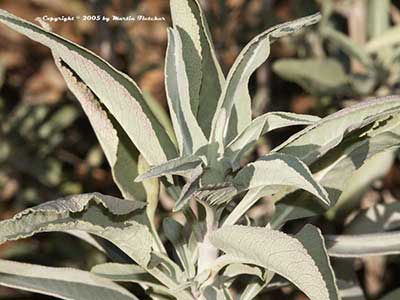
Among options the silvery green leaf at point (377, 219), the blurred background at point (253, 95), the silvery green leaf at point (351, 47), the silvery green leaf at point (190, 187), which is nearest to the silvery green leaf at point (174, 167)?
the silvery green leaf at point (190, 187)

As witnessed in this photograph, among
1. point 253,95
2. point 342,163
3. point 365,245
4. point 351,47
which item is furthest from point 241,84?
point 253,95

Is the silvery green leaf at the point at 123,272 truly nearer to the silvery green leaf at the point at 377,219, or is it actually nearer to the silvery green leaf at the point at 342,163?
the silvery green leaf at the point at 342,163

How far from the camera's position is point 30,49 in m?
3.21

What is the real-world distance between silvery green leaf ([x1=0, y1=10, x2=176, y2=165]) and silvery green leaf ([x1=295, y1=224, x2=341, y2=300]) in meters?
0.17

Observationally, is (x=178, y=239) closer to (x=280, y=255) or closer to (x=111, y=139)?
(x=111, y=139)

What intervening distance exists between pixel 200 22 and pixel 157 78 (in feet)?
6.58

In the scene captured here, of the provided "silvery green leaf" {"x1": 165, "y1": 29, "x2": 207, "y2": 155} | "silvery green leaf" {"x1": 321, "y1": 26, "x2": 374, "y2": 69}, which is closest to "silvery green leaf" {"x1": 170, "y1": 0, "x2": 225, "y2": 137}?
"silvery green leaf" {"x1": 165, "y1": 29, "x2": 207, "y2": 155}

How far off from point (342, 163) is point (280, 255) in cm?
23

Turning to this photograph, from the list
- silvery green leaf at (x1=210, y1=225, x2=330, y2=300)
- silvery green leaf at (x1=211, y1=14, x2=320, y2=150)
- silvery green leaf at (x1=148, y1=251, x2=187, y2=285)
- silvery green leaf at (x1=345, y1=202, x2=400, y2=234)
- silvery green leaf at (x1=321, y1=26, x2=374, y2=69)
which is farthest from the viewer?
silvery green leaf at (x1=321, y1=26, x2=374, y2=69)

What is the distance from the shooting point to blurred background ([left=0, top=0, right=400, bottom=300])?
1.72 metres

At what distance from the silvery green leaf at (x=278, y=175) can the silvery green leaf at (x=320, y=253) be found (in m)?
0.07

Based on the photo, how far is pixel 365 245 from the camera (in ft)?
3.32

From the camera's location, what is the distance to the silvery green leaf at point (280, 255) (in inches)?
28.9

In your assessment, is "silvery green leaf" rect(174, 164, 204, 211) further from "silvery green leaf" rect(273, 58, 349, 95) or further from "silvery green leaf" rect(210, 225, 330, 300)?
"silvery green leaf" rect(273, 58, 349, 95)
